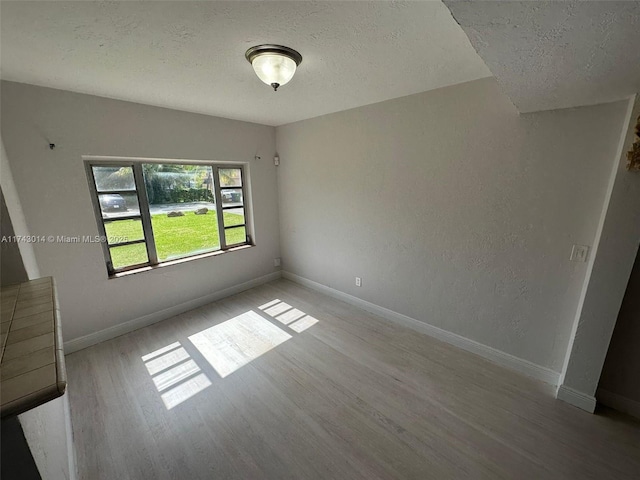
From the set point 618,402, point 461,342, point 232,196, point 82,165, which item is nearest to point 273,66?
point 82,165

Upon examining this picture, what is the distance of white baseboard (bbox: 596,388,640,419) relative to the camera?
1.75 meters

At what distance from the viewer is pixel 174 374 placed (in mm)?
2141

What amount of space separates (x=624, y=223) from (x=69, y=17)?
129 inches

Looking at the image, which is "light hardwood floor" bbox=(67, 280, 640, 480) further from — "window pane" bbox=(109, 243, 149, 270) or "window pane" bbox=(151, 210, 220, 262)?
"window pane" bbox=(151, 210, 220, 262)

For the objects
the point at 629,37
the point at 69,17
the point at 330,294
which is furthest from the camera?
the point at 330,294

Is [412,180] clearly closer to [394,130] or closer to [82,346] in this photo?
[394,130]

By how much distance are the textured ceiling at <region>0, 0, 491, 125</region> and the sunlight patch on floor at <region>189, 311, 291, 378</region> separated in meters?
2.36

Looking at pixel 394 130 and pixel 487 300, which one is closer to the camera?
pixel 487 300

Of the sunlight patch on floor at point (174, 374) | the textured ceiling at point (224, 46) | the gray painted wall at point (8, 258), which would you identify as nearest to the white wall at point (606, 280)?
the textured ceiling at point (224, 46)

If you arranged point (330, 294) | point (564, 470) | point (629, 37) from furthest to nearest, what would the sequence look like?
1. point (330, 294)
2. point (564, 470)
3. point (629, 37)

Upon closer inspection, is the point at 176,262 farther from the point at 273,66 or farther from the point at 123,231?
the point at 273,66

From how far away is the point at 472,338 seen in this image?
238 cm

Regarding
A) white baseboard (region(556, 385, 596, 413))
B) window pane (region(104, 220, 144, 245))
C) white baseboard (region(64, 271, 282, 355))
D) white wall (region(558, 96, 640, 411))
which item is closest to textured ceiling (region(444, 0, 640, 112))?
white wall (region(558, 96, 640, 411))

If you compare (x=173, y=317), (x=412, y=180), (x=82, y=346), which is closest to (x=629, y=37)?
(x=412, y=180)
